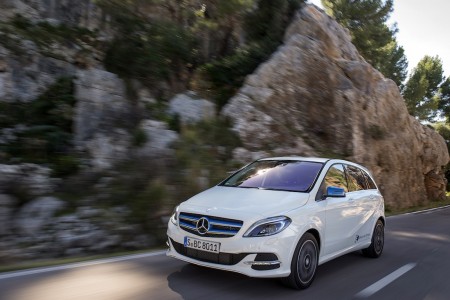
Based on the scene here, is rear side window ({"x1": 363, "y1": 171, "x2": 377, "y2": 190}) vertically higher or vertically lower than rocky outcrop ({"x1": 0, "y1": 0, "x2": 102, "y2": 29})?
lower

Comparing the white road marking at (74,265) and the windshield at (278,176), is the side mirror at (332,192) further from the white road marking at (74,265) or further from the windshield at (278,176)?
the white road marking at (74,265)

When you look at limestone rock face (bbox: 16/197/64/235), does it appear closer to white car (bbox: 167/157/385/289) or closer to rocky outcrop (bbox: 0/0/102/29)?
white car (bbox: 167/157/385/289)

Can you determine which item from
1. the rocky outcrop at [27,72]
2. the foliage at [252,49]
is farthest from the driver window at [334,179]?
the rocky outcrop at [27,72]

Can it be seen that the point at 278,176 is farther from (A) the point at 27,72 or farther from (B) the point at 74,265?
(A) the point at 27,72

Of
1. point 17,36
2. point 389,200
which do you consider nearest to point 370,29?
point 389,200

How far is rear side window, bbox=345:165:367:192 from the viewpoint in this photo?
7530 mm

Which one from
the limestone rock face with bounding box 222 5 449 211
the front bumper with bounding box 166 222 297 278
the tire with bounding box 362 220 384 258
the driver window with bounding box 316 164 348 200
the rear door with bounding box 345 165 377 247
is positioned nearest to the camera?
the front bumper with bounding box 166 222 297 278

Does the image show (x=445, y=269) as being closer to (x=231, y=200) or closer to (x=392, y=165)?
(x=231, y=200)

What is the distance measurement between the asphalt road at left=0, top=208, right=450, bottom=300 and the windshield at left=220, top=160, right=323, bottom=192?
1.29 metres

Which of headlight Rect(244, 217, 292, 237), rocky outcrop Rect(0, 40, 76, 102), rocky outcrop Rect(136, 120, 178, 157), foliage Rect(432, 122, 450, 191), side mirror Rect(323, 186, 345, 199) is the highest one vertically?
foliage Rect(432, 122, 450, 191)

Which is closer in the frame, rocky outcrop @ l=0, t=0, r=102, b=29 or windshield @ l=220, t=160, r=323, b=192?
windshield @ l=220, t=160, r=323, b=192

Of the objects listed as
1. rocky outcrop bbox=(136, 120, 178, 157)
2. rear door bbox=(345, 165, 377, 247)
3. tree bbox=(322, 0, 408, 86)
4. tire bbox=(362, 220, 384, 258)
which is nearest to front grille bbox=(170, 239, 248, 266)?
rear door bbox=(345, 165, 377, 247)

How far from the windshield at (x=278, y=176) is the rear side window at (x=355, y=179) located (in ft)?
3.12

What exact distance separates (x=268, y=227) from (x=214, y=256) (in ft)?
2.37
